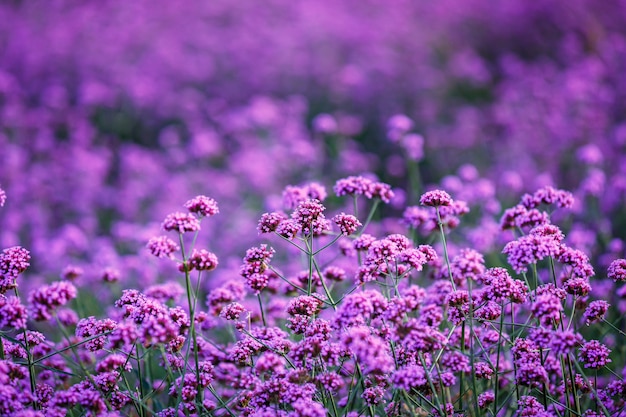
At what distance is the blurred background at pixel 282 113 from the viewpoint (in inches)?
272

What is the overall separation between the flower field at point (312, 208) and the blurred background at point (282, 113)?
0.06 meters

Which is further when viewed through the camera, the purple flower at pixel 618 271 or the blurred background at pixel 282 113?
the blurred background at pixel 282 113

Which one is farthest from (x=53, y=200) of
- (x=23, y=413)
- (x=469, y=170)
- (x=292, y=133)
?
(x=23, y=413)

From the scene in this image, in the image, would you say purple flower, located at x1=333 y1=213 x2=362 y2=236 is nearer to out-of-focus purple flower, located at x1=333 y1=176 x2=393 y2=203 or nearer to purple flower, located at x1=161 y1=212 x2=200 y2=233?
out-of-focus purple flower, located at x1=333 y1=176 x2=393 y2=203

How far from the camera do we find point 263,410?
2.75m

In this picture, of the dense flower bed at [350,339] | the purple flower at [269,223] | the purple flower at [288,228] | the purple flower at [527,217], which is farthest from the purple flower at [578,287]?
the purple flower at [269,223]

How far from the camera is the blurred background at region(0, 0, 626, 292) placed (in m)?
6.92

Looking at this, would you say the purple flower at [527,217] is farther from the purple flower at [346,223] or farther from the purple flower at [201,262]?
the purple flower at [201,262]

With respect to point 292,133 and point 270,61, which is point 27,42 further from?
point 292,133

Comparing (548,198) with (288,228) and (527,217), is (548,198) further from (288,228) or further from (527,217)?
(288,228)

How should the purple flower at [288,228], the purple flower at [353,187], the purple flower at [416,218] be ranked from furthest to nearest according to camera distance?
the purple flower at [416,218] < the purple flower at [353,187] < the purple flower at [288,228]

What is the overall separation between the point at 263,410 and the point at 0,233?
225 inches

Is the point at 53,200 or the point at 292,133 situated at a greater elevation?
the point at 292,133

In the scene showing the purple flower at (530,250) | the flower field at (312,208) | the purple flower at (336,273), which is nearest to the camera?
the purple flower at (530,250)
